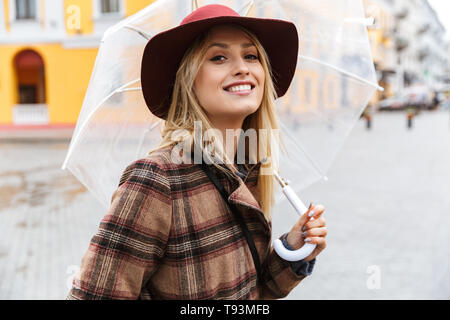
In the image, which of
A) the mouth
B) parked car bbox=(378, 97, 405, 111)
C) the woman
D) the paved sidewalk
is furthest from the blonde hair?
parked car bbox=(378, 97, 405, 111)

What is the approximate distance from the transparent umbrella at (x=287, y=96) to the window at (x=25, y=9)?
21.5 meters

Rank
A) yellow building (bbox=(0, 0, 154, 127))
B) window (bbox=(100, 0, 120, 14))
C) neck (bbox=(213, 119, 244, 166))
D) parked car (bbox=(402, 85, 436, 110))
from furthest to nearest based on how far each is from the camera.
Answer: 1. parked car (bbox=(402, 85, 436, 110))
2. yellow building (bbox=(0, 0, 154, 127))
3. window (bbox=(100, 0, 120, 14))
4. neck (bbox=(213, 119, 244, 166))

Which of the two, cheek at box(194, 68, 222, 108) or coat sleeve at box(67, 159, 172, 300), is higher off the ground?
cheek at box(194, 68, 222, 108)

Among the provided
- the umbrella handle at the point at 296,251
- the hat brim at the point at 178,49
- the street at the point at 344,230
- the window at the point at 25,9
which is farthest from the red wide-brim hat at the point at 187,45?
the window at the point at 25,9

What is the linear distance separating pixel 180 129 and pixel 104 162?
2.08 feet

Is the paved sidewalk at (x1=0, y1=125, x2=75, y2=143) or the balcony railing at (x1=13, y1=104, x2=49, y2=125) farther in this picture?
the balcony railing at (x1=13, y1=104, x2=49, y2=125)

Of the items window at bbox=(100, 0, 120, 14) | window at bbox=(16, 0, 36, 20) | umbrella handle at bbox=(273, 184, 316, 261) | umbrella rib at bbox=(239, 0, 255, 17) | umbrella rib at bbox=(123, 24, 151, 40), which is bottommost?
umbrella handle at bbox=(273, 184, 316, 261)

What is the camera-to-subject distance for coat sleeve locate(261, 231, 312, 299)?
4.99 feet

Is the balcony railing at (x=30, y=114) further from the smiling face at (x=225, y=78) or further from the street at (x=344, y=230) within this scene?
the smiling face at (x=225, y=78)

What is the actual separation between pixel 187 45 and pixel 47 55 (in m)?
21.9

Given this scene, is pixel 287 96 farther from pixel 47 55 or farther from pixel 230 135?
pixel 47 55

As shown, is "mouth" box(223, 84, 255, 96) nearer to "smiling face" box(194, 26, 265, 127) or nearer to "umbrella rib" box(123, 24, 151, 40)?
"smiling face" box(194, 26, 265, 127)

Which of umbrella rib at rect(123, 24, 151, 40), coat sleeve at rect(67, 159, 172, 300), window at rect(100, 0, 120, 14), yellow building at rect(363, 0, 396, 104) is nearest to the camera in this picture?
Result: coat sleeve at rect(67, 159, 172, 300)

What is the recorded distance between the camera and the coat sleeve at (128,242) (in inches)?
43.9
